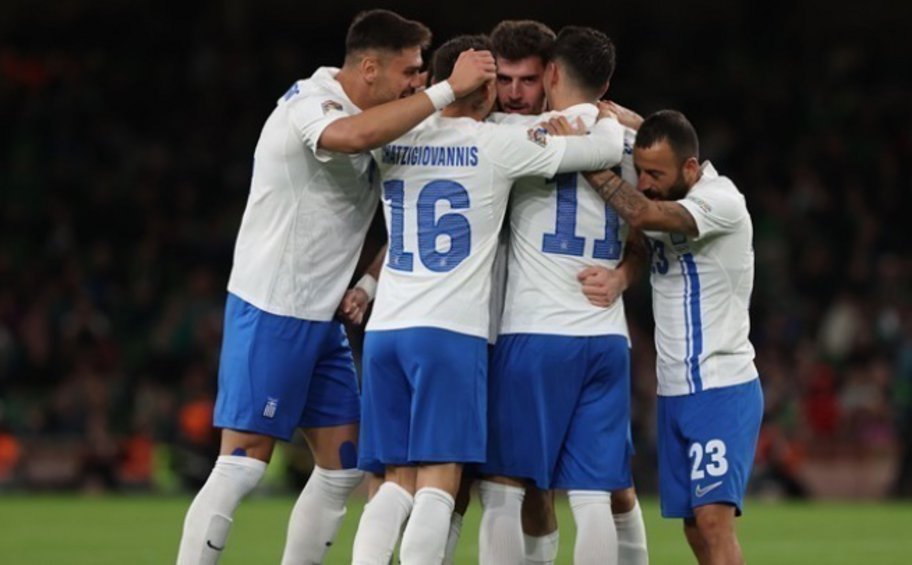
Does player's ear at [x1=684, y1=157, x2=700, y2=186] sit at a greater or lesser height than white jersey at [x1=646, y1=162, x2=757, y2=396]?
greater

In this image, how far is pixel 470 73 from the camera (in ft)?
22.1

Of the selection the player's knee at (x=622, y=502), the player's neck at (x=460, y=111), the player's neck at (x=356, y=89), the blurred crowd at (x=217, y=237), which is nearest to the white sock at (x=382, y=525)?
the player's knee at (x=622, y=502)

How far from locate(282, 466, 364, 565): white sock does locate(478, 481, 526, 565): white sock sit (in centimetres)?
78

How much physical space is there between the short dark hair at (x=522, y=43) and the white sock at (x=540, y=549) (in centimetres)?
203

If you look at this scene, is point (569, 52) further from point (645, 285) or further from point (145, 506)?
point (645, 285)

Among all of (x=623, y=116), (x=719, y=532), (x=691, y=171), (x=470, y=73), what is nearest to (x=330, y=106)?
(x=470, y=73)

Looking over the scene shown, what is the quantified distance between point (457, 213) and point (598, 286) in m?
0.68

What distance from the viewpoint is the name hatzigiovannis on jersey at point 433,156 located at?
6797 millimetres

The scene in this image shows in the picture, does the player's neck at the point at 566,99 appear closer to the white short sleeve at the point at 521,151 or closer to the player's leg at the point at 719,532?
the white short sleeve at the point at 521,151

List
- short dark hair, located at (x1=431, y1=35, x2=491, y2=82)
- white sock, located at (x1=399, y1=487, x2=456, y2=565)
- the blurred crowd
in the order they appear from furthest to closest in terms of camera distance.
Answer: the blurred crowd
short dark hair, located at (x1=431, y1=35, x2=491, y2=82)
white sock, located at (x1=399, y1=487, x2=456, y2=565)

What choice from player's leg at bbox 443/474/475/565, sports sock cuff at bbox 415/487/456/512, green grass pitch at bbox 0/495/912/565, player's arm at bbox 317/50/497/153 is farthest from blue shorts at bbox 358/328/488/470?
green grass pitch at bbox 0/495/912/565

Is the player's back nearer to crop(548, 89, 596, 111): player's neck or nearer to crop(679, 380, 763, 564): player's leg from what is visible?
crop(548, 89, 596, 111): player's neck

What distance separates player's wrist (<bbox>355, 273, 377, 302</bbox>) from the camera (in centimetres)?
755

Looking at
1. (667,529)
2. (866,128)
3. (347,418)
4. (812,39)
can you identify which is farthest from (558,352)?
(812,39)
